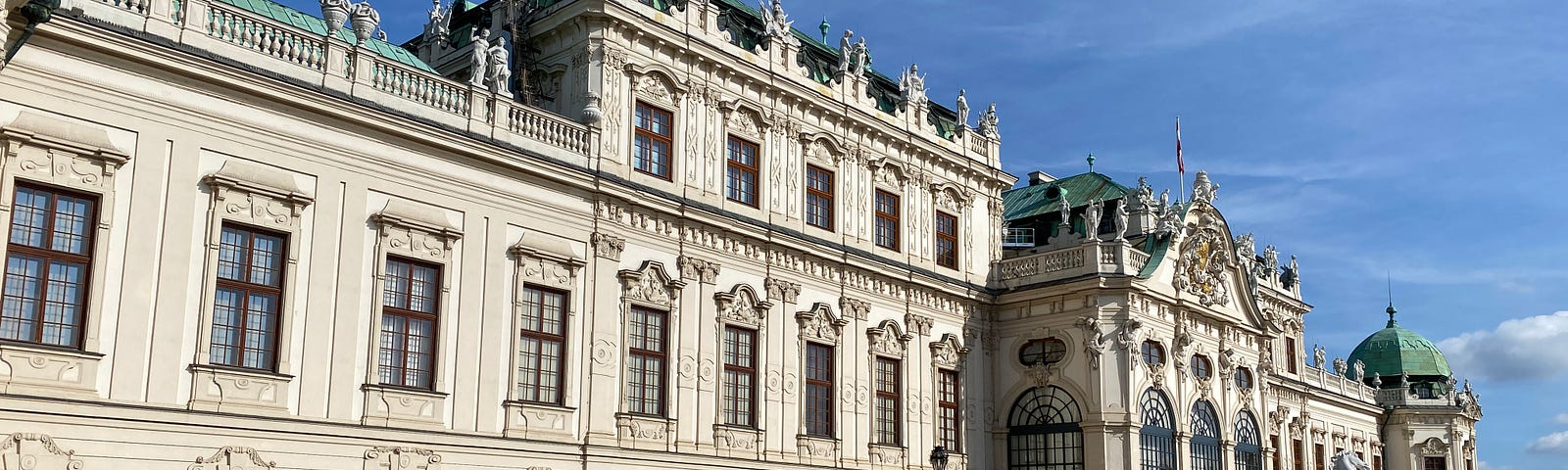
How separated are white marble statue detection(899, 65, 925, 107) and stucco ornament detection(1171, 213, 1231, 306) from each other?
8156 mm

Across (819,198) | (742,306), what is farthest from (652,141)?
(819,198)

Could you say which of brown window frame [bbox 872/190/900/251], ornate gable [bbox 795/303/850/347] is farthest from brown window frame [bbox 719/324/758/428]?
brown window frame [bbox 872/190/900/251]

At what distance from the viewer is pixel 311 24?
23578mm

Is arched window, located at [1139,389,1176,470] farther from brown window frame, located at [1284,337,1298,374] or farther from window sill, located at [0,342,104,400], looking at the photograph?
window sill, located at [0,342,104,400]

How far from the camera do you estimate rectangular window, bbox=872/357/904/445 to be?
31234mm

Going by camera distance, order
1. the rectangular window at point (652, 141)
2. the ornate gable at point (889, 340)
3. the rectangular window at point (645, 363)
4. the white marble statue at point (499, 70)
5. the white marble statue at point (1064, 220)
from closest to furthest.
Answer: the white marble statue at point (499, 70) < the rectangular window at point (645, 363) < the rectangular window at point (652, 141) < the ornate gable at point (889, 340) < the white marble statue at point (1064, 220)

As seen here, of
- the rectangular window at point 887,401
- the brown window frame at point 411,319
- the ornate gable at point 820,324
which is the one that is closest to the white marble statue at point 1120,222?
the rectangular window at point 887,401

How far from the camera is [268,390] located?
19453 mm

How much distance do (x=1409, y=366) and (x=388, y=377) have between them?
5452 centimetres

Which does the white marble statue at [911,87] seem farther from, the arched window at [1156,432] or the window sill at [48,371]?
the window sill at [48,371]

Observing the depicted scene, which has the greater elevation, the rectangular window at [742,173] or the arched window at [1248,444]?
the rectangular window at [742,173]

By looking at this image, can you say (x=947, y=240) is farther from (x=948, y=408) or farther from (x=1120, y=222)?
(x=1120, y=222)

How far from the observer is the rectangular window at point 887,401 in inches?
1230

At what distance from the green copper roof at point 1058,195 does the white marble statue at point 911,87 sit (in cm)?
597
